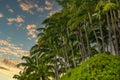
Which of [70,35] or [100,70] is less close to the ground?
[70,35]

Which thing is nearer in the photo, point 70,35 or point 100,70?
point 100,70

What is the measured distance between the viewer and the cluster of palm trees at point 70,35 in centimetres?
4688

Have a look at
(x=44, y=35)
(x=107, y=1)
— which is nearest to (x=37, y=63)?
(x=44, y=35)

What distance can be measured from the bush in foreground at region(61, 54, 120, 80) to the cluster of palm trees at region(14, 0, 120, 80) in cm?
2315

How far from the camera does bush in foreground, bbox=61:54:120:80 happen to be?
2100 centimetres

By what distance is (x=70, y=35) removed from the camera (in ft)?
189

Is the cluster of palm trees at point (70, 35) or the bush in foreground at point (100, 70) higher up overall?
the cluster of palm trees at point (70, 35)

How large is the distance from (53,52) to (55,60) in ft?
16.4

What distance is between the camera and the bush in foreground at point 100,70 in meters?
21.0

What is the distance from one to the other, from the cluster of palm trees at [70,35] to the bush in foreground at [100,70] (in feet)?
76.0

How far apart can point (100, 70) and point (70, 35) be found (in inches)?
1428

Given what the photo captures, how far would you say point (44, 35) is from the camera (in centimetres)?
5825

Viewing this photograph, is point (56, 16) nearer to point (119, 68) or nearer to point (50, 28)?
point (50, 28)

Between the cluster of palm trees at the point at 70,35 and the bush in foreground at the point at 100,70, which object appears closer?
the bush in foreground at the point at 100,70
